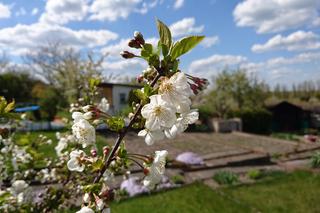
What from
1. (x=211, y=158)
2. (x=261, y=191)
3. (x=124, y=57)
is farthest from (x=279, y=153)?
(x=124, y=57)

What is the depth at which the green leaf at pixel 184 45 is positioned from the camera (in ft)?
3.64

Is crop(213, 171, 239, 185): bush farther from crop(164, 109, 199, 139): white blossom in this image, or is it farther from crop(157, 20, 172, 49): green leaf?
crop(157, 20, 172, 49): green leaf

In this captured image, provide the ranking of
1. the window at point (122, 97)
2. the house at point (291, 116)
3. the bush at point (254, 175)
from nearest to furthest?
the bush at point (254, 175) < the house at point (291, 116) < the window at point (122, 97)

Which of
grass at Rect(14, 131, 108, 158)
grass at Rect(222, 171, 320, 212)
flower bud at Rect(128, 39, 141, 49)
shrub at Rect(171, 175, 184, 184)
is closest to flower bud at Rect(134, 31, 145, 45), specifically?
flower bud at Rect(128, 39, 141, 49)

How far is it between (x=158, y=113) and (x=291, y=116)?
25.4m

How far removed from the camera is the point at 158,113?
3.40ft

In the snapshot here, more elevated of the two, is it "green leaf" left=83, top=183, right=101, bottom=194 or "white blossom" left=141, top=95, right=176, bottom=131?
"white blossom" left=141, top=95, right=176, bottom=131

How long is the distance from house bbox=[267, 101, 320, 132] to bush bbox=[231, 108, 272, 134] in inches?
94.4

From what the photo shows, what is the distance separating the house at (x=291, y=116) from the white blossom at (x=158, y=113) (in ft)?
79.8

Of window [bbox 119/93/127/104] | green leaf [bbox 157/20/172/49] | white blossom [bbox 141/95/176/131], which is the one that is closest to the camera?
white blossom [bbox 141/95/176/131]

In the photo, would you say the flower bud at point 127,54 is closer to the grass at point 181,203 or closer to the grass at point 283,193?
the grass at point 181,203

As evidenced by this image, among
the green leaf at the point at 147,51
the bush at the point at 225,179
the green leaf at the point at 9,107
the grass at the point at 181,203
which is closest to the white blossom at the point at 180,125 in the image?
the green leaf at the point at 147,51

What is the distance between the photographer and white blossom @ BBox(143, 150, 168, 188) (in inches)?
50.3

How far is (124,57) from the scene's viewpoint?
1265 mm
